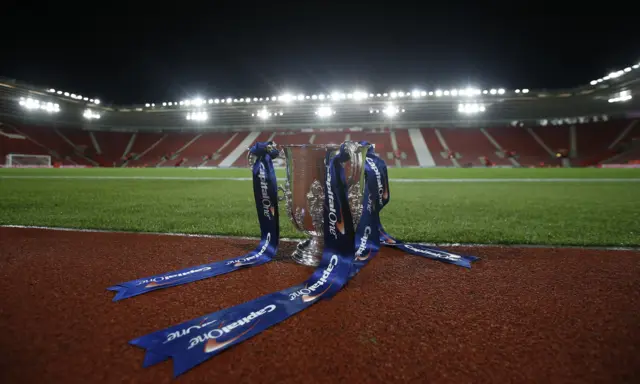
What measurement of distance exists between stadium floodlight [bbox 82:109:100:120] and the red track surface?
49865 mm

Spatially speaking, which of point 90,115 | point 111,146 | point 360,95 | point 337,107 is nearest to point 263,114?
point 337,107

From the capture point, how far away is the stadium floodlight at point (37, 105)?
34.7 metres

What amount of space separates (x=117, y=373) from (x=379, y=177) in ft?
7.00

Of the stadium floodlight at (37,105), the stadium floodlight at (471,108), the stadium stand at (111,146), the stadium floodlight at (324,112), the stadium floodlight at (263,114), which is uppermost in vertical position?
the stadium floodlight at (37,105)

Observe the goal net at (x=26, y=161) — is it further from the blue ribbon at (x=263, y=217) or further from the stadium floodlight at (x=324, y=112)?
the blue ribbon at (x=263, y=217)

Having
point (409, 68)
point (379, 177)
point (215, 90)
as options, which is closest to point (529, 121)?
point (409, 68)

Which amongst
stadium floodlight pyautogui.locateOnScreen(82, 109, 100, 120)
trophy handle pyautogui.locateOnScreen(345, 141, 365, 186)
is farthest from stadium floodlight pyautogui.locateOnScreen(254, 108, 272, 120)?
trophy handle pyautogui.locateOnScreen(345, 141, 365, 186)

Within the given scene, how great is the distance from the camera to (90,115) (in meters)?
42.2

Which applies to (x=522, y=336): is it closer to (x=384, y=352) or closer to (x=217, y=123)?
(x=384, y=352)

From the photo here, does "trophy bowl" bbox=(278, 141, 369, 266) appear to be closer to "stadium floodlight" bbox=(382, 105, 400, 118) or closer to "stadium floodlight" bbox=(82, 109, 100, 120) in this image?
"stadium floodlight" bbox=(382, 105, 400, 118)

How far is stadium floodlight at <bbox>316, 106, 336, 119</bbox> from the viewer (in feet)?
136

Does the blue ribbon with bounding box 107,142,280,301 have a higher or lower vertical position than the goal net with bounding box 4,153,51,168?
lower

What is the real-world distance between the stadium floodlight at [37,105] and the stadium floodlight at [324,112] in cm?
3163

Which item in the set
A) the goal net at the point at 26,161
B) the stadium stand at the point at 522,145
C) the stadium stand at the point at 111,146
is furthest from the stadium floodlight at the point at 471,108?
the goal net at the point at 26,161
